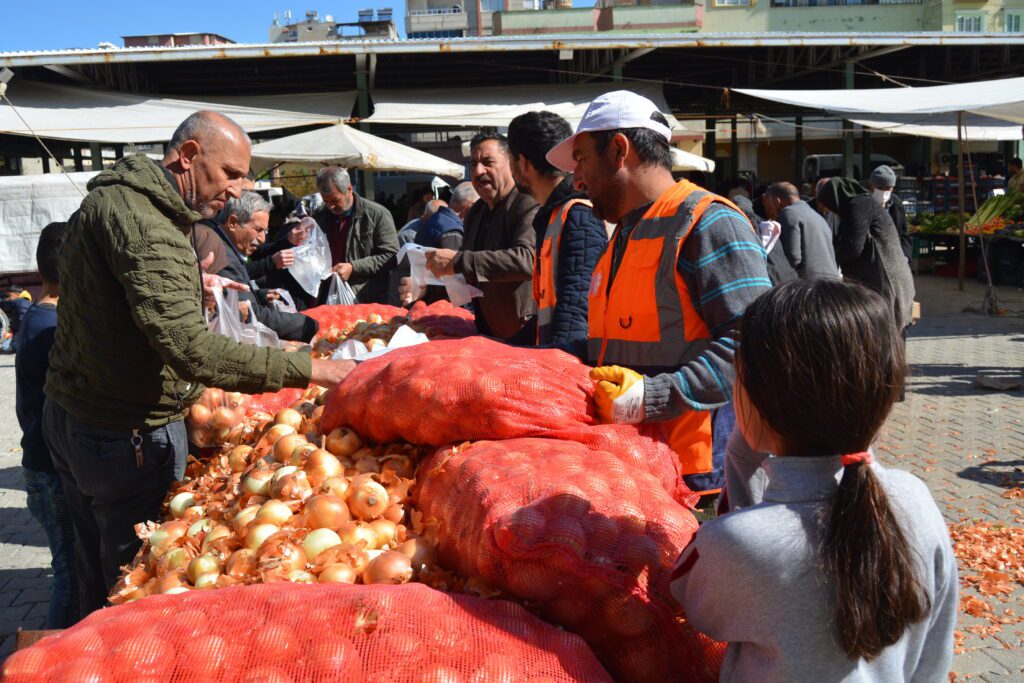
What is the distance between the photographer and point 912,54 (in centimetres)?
1655

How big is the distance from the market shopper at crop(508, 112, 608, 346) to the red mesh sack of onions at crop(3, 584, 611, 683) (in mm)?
1258

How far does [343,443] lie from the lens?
227cm

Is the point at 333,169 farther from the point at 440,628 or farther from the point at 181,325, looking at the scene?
the point at 440,628

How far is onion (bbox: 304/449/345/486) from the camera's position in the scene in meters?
2.14

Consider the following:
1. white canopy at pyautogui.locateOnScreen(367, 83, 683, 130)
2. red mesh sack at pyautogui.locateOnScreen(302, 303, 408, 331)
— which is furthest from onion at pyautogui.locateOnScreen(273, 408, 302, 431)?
white canopy at pyautogui.locateOnScreen(367, 83, 683, 130)

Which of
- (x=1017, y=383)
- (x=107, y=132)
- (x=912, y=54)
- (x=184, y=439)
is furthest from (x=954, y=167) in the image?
(x=184, y=439)

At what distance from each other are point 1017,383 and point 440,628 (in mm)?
7862

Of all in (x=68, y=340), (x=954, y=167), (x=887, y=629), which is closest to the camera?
(x=887, y=629)

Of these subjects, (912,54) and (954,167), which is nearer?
(912,54)

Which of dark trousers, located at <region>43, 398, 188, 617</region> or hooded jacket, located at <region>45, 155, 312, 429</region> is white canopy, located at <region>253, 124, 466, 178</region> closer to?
dark trousers, located at <region>43, 398, 188, 617</region>

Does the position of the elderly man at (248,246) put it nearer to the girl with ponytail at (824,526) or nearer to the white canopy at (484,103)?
the girl with ponytail at (824,526)

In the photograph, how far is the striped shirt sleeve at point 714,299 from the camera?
188 centimetres

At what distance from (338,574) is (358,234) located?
16.3 ft

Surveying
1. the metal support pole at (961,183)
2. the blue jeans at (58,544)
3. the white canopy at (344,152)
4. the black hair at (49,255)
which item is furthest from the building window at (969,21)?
the blue jeans at (58,544)
